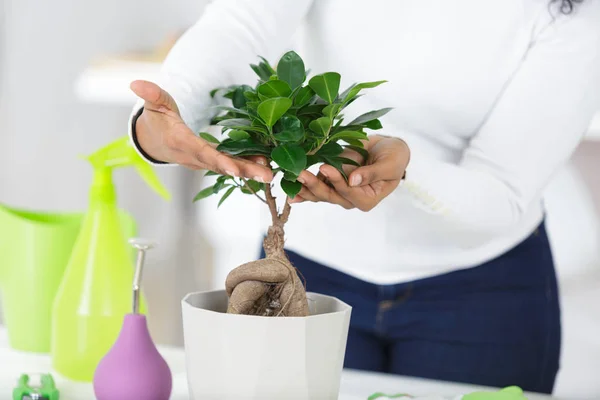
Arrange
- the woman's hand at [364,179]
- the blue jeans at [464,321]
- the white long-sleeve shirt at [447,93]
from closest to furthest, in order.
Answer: the woman's hand at [364,179], the white long-sleeve shirt at [447,93], the blue jeans at [464,321]

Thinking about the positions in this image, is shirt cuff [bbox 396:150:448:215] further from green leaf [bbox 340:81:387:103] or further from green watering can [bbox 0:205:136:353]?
green watering can [bbox 0:205:136:353]

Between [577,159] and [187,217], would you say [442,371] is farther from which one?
[187,217]

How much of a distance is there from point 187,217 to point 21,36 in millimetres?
950

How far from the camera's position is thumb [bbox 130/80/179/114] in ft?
2.65

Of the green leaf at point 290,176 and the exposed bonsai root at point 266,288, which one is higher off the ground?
the green leaf at point 290,176

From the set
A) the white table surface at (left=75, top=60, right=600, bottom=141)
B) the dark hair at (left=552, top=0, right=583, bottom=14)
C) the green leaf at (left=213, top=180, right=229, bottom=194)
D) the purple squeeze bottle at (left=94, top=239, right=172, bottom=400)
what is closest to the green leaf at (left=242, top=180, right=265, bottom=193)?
the green leaf at (left=213, top=180, right=229, bottom=194)

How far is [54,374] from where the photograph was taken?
1.02m

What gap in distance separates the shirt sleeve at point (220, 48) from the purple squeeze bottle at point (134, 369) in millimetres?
212

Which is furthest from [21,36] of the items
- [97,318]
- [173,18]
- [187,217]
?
[97,318]

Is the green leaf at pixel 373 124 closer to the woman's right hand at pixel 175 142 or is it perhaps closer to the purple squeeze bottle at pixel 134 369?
the woman's right hand at pixel 175 142

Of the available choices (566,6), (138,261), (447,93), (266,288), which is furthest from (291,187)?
(566,6)

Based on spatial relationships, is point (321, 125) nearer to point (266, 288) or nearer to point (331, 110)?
point (331, 110)

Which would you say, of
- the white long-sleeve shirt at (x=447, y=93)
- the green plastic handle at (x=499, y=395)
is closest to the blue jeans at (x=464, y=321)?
the white long-sleeve shirt at (x=447, y=93)

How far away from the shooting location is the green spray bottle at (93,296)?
100cm
